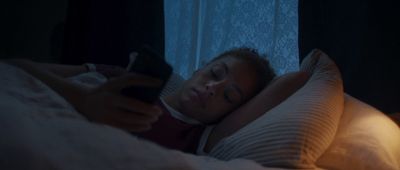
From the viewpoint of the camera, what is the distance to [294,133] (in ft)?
3.13

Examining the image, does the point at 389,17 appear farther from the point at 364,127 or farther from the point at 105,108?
the point at 105,108

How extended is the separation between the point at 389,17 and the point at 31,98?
1.33m

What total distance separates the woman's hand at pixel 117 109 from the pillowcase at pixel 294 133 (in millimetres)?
273

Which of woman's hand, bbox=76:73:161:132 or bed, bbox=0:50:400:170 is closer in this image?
bed, bbox=0:50:400:170

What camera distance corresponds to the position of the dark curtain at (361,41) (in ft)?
5.38

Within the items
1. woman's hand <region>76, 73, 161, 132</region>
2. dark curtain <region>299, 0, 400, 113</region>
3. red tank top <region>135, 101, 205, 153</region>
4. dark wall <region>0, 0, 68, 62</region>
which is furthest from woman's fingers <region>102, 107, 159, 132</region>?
dark wall <region>0, 0, 68, 62</region>

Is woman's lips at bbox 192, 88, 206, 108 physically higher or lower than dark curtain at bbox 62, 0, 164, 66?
higher

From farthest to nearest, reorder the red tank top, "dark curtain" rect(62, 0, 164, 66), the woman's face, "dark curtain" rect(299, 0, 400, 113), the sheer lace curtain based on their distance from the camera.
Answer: "dark curtain" rect(62, 0, 164, 66) → the sheer lace curtain → "dark curtain" rect(299, 0, 400, 113) → the woman's face → the red tank top

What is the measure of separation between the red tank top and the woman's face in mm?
47

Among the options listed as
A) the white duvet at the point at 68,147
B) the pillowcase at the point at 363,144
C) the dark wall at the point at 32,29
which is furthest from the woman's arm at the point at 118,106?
the dark wall at the point at 32,29

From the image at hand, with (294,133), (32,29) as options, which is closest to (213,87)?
(294,133)

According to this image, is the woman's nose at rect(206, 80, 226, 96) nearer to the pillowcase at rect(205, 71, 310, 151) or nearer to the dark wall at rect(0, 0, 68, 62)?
the pillowcase at rect(205, 71, 310, 151)

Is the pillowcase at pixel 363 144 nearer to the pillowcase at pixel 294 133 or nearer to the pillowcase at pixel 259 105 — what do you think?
the pillowcase at pixel 294 133

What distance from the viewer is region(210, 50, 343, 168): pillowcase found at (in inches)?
36.5
